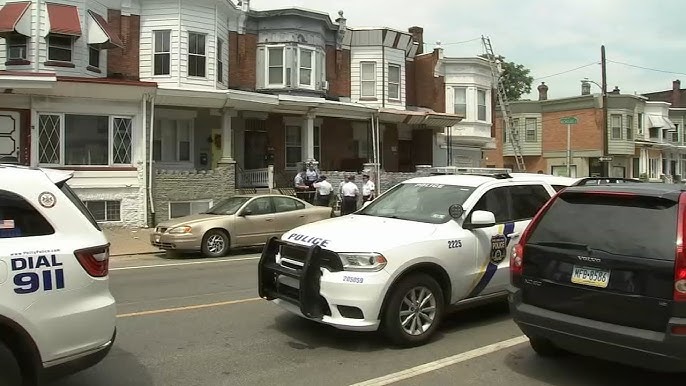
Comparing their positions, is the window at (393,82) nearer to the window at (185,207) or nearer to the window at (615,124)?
the window at (185,207)

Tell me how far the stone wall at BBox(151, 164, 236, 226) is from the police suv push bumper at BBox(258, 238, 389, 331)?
13.8 metres

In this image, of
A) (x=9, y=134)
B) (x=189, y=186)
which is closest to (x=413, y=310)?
(x=189, y=186)

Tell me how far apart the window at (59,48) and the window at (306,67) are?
843 centimetres

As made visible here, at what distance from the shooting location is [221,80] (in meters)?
22.3

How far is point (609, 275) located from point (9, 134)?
17.5 metres

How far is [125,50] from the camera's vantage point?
20.6 metres

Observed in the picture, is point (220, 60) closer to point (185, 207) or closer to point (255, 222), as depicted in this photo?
point (185, 207)

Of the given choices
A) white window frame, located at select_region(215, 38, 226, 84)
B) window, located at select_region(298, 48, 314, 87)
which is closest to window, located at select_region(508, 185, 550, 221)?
white window frame, located at select_region(215, 38, 226, 84)

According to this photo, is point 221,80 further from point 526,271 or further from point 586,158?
point 586,158

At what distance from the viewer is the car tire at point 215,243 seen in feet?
43.6

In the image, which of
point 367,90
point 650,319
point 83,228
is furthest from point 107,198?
point 650,319

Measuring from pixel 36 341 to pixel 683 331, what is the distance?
4.22m

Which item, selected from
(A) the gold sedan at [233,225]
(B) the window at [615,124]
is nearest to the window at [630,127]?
(B) the window at [615,124]

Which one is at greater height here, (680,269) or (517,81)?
(517,81)
